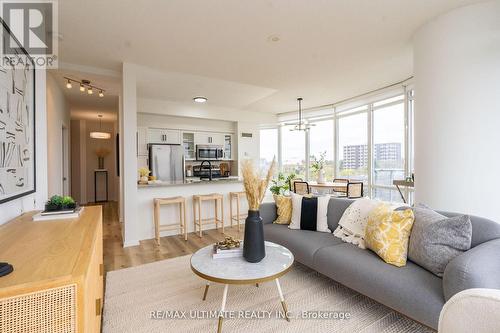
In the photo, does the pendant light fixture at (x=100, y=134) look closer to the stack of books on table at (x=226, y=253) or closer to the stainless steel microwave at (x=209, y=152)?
the stainless steel microwave at (x=209, y=152)

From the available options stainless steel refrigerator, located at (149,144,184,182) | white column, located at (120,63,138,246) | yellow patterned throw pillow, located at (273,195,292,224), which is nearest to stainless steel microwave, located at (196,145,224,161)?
stainless steel refrigerator, located at (149,144,184,182)

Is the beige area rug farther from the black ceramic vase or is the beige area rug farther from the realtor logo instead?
the realtor logo

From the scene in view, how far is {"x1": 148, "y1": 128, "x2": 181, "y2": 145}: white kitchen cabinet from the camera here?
591 centimetres

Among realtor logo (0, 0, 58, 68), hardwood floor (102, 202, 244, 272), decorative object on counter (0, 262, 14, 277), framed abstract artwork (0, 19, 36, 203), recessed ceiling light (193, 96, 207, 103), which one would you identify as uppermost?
recessed ceiling light (193, 96, 207, 103)

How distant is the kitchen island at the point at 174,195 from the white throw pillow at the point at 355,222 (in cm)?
251

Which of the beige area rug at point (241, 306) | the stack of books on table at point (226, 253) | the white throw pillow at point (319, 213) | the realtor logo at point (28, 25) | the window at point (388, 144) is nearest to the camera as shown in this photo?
the realtor logo at point (28, 25)

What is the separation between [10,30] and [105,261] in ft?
8.55

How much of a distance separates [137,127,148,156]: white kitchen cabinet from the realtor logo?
3.00m

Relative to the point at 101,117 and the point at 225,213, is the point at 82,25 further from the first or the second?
the point at 101,117

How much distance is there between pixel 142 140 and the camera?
18.9 feet

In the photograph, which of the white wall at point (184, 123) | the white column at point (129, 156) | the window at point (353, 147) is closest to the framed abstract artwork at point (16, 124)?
the white column at point (129, 156)

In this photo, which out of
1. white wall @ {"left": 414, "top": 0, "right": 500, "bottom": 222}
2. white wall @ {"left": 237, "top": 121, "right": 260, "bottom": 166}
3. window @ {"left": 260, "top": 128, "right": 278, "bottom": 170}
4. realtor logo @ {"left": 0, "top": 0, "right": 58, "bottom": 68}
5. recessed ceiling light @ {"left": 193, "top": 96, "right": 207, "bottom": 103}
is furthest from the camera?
window @ {"left": 260, "top": 128, "right": 278, "bottom": 170}

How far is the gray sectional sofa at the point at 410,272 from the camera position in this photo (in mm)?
1386

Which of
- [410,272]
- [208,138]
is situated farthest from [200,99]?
[410,272]
